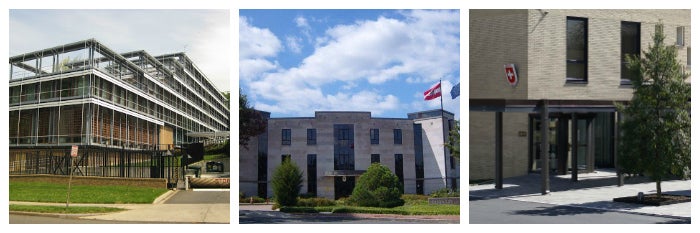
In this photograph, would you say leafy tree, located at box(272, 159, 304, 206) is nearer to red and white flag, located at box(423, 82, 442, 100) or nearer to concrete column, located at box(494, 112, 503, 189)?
red and white flag, located at box(423, 82, 442, 100)

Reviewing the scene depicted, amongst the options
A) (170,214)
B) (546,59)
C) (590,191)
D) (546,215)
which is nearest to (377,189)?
(546,215)

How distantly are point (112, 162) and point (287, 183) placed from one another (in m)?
3.55

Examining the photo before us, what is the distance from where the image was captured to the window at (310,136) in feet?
41.8

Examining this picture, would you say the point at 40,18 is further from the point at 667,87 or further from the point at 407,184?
the point at 667,87

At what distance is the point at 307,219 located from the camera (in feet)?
40.3

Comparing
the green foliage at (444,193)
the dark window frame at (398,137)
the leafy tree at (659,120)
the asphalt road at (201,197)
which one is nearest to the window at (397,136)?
the dark window frame at (398,137)

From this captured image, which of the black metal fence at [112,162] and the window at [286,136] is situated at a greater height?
the window at [286,136]

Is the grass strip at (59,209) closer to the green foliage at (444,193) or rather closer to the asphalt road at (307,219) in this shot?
the asphalt road at (307,219)

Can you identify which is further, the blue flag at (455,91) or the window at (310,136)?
the window at (310,136)

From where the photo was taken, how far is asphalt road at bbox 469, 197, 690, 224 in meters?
12.3

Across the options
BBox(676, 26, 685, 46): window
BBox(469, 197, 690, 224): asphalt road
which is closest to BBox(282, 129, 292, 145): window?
BBox(469, 197, 690, 224): asphalt road

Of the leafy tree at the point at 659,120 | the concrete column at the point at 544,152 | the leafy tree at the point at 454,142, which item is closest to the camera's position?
the leafy tree at the point at 454,142

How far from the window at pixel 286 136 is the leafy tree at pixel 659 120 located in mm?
A: 8215

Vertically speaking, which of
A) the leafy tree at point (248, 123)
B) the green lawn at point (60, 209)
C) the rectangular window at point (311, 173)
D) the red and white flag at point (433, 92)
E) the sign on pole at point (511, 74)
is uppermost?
the sign on pole at point (511, 74)
